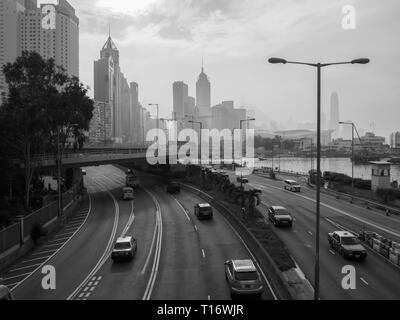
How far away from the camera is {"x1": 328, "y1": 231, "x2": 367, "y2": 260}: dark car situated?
86.7ft

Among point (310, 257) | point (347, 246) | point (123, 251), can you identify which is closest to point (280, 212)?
point (310, 257)

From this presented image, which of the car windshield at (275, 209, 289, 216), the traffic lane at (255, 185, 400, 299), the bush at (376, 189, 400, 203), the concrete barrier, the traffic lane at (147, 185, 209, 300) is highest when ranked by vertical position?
the bush at (376, 189, 400, 203)

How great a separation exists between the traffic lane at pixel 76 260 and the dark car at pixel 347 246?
17637 mm

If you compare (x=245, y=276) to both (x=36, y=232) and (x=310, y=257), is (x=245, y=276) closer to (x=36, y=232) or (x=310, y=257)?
(x=310, y=257)

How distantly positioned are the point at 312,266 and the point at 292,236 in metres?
7.92

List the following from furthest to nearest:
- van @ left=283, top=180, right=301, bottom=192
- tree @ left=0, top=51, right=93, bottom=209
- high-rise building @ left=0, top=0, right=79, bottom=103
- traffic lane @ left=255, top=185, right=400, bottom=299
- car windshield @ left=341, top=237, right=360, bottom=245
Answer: high-rise building @ left=0, top=0, right=79, bottom=103 < van @ left=283, top=180, right=301, bottom=192 < tree @ left=0, top=51, right=93, bottom=209 < car windshield @ left=341, top=237, right=360, bottom=245 < traffic lane @ left=255, top=185, right=400, bottom=299

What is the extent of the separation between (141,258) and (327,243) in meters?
14.7

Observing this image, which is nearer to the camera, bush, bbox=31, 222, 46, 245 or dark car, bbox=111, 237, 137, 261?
dark car, bbox=111, 237, 137, 261

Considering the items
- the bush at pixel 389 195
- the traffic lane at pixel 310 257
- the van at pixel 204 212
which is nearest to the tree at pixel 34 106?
the van at pixel 204 212

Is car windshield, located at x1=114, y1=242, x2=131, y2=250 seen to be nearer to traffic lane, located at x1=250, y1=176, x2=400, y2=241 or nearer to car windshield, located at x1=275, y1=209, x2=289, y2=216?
car windshield, located at x1=275, y1=209, x2=289, y2=216

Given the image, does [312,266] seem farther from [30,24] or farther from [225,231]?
[30,24]

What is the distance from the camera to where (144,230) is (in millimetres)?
37625

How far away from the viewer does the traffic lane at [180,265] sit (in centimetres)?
2147

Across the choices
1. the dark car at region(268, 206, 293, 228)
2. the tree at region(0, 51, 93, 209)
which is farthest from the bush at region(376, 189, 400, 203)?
the tree at region(0, 51, 93, 209)
